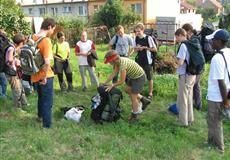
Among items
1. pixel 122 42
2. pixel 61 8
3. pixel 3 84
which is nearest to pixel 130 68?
pixel 122 42

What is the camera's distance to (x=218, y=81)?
18.8 ft

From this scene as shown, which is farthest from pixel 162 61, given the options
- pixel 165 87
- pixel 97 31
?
pixel 97 31

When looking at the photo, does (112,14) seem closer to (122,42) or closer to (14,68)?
(122,42)

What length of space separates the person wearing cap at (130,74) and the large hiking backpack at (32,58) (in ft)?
4.45

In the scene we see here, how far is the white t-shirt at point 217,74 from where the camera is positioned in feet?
18.7

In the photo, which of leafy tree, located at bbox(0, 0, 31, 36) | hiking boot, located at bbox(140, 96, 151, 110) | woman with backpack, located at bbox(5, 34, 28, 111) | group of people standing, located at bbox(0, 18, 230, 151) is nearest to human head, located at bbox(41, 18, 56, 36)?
group of people standing, located at bbox(0, 18, 230, 151)

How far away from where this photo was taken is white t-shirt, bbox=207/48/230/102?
18.7 ft

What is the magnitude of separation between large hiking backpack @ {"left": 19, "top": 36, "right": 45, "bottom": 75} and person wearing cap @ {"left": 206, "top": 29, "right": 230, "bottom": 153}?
9.27 ft

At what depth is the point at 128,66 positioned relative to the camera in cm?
719

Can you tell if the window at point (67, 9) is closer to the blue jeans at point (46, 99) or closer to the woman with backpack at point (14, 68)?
the woman with backpack at point (14, 68)

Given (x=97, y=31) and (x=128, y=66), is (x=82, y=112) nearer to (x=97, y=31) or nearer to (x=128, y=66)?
(x=128, y=66)

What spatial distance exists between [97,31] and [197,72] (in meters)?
24.7

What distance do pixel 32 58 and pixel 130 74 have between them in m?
2.03

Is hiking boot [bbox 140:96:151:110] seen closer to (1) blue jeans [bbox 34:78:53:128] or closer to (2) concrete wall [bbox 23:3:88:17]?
(1) blue jeans [bbox 34:78:53:128]
